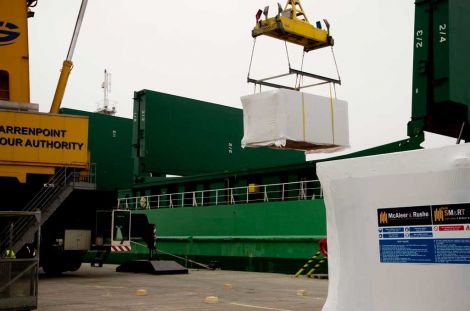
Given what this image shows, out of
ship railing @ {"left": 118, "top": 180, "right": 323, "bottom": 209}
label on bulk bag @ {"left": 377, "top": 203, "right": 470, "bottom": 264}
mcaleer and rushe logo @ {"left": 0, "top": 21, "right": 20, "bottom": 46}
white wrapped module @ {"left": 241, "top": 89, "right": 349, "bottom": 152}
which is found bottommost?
label on bulk bag @ {"left": 377, "top": 203, "right": 470, "bottom": 264}

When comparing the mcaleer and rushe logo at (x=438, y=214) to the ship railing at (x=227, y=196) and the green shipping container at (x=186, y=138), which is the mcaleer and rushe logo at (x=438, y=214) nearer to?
the ship railing at (x=227, y=196)

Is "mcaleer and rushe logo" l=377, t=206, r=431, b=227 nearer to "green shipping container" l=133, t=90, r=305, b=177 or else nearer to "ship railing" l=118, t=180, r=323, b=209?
"ship railing" l=118, t=180, r=323, b=209

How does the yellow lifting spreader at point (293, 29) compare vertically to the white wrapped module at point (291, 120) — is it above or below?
above

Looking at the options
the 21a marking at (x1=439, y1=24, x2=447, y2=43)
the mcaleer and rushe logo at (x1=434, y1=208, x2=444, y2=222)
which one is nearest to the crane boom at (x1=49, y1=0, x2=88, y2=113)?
the 21a marking at (x1=439, y1=24, x2=447, y2=43)

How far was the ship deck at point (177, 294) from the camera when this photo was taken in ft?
32.2

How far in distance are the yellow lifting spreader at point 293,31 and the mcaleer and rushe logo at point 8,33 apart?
8432 mm

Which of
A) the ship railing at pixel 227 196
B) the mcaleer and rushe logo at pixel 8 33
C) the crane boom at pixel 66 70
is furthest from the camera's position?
the ship railing at pixel 227 196

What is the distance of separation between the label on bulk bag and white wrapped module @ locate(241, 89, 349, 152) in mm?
7083

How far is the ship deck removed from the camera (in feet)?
32.2

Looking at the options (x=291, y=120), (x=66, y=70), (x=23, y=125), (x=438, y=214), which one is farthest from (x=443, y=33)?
(x=66, y=70)

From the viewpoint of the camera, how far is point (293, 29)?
40.2 feet

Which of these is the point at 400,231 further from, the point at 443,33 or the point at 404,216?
the point at 443,33

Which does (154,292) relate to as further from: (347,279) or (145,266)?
(347,279)

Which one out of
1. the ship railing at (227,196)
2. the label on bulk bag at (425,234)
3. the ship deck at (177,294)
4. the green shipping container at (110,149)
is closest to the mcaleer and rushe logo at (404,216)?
the label on bulk bag at (425,234)
